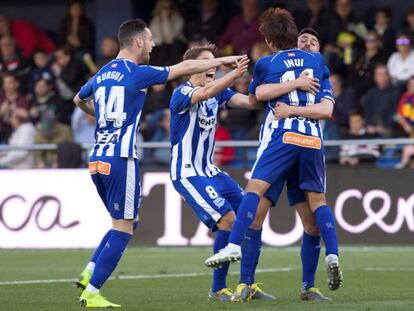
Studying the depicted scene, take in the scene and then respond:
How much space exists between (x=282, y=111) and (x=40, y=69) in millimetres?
12473

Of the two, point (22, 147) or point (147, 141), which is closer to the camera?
point (22, 147)

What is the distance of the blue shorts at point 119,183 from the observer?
29.6 feet

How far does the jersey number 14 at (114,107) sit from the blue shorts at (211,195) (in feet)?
3.39

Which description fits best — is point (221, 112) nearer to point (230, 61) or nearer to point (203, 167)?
point (203, 167)

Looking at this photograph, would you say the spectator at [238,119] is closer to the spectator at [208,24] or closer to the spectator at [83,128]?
the spectator at [208,24]

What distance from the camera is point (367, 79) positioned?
18.6 m

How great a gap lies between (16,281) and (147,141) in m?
7.30

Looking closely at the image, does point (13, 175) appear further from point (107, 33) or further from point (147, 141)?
point (107, 33)

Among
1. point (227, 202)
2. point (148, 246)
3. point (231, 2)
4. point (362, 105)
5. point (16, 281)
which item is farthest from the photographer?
point (231, 2)

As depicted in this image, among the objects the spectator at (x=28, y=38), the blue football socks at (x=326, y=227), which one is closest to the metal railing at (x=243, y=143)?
the spectator at (x=28, y=38)

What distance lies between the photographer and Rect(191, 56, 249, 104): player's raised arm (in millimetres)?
9039

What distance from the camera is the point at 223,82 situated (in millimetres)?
9078

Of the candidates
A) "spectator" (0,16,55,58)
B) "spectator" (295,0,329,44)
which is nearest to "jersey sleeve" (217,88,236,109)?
"spectator" (295,0,329,44)

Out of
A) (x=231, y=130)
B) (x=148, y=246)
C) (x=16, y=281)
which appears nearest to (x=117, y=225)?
(x=16, y=281)
